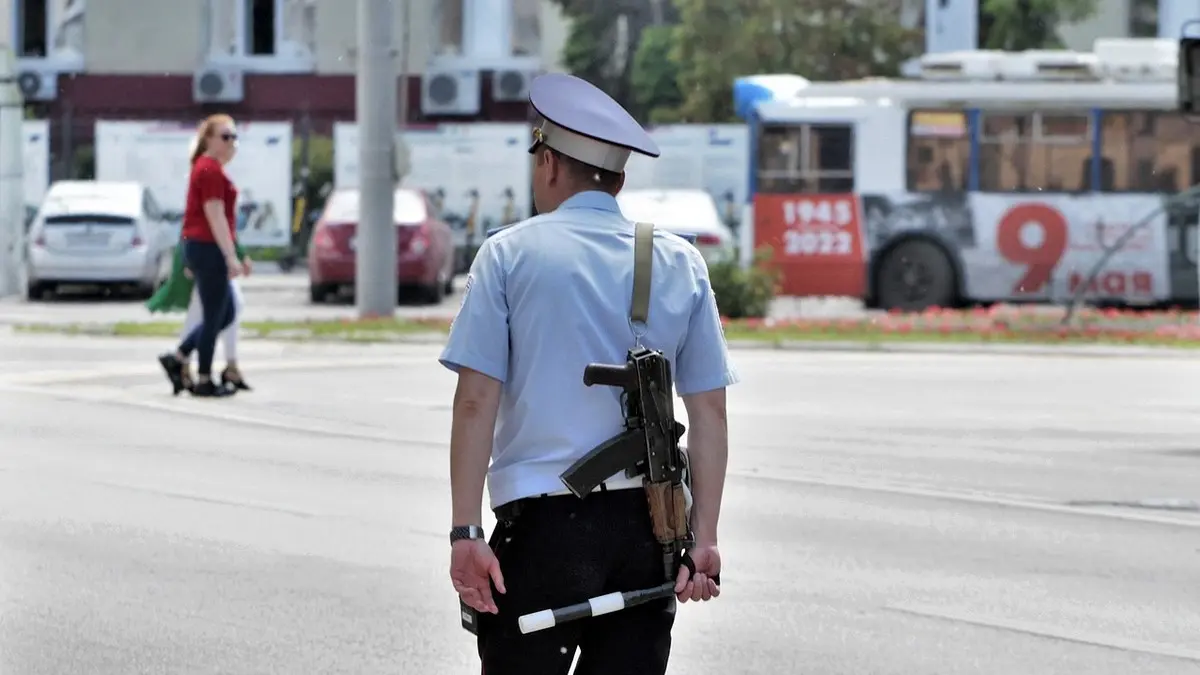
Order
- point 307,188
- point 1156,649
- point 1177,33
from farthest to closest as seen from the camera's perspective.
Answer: point 1177,33
point 307,188
point 1156,649

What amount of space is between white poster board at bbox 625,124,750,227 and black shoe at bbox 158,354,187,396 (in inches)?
848

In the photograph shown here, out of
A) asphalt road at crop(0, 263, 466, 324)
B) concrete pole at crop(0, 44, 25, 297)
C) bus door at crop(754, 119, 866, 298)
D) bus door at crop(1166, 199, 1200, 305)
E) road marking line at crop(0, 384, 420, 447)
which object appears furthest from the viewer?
concrete pole at crop(0, 44, 25, 297)

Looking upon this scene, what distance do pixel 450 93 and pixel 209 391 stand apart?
33.4 m

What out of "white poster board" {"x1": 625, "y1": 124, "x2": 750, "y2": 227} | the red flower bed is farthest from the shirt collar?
"white poster board" {"x1": 625, "y1": 124, "x2": 750, "y2": 227}

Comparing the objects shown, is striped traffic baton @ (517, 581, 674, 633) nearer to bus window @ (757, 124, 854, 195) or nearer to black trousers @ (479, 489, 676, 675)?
black trousers @ (479, 489, 676, 675)

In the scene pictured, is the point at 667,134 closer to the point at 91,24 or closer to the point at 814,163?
the point at 814,163

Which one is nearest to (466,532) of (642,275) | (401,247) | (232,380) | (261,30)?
(642,275)

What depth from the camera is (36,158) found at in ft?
124

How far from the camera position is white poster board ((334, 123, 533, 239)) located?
1467 inches

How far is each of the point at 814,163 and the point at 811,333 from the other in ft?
18.8

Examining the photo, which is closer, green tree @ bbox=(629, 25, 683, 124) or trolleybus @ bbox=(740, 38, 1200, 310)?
trolleybus @ bbox=(740, 38, 1200, 310)

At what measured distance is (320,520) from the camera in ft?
32.4

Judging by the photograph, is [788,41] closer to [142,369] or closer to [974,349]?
[974,349]

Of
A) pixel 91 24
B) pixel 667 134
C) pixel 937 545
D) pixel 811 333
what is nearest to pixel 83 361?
pixel 811 333
